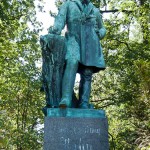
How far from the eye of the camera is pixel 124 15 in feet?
52.4

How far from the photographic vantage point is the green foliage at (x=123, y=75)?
13.5 m

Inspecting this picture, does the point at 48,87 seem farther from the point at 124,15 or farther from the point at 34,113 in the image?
the point at 34,113

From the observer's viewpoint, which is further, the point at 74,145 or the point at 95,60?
the point at 95,60

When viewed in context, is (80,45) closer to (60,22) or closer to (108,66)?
(60,22)

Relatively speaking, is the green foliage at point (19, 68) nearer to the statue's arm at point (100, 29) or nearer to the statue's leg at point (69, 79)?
the statue's arm at point (100, 29)

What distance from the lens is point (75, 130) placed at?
4973mm

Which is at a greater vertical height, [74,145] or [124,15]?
[124,15]

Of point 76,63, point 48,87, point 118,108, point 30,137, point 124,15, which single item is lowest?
point 30,137

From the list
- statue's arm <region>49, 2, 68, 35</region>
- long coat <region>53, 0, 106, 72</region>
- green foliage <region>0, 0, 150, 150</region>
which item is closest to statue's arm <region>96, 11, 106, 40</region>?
long coat <region>53, 0, 106, 72</region>

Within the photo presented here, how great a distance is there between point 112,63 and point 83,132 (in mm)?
9673

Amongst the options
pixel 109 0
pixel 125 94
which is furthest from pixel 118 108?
pixel 109 0

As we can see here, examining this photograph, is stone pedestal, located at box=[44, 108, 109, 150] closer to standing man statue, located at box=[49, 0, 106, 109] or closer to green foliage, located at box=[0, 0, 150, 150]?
standing man statue, located at box=[49, 0, 106, 109]

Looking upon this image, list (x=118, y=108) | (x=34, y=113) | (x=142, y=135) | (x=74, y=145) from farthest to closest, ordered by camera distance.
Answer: (x=34, y=113) < (x=118, y=108) < (x=142, y=135) < (x=74, y=145)

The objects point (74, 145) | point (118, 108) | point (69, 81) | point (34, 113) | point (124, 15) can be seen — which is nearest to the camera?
point (74, 145)
